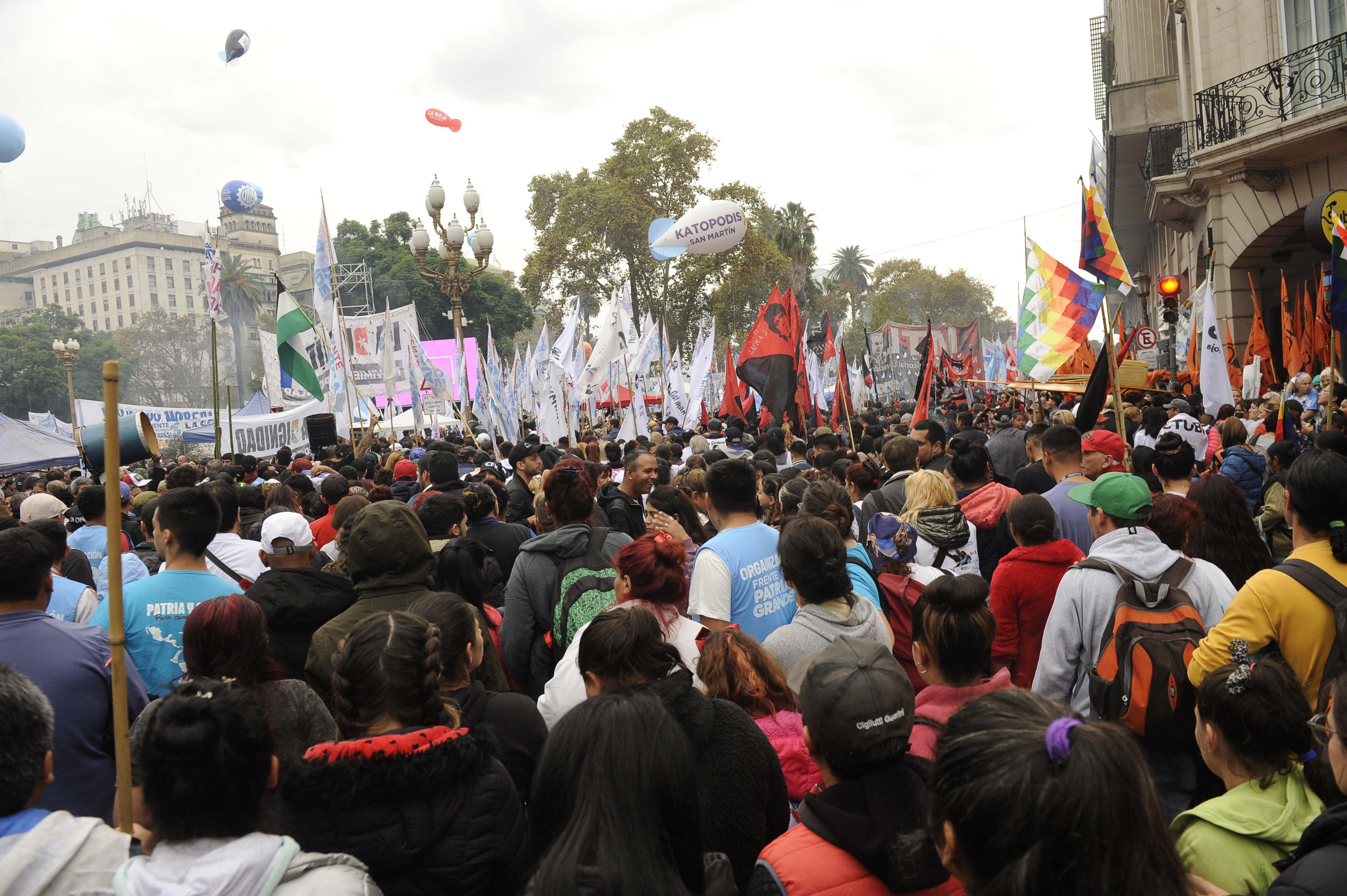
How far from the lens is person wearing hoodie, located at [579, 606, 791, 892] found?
261 centimetres

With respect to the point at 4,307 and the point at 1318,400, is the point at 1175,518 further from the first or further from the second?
the point at 4,307

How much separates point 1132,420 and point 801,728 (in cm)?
967

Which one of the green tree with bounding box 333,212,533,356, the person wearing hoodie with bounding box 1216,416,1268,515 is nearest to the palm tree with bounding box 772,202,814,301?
the green tree with bounding box 333,212,533,356

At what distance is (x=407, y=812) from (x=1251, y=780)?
2060mm

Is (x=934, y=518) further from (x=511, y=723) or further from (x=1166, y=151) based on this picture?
(x=1166, y=151)

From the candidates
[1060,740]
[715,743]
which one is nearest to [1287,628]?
[715,743]

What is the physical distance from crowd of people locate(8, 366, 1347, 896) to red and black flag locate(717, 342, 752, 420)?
961cm

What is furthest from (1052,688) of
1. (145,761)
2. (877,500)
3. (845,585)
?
(145,761)

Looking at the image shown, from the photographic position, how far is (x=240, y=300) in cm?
8056

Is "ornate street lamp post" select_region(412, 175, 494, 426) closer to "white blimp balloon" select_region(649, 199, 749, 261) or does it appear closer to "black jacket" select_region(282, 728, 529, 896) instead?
"white blimp balloon" select_region(649, 199, 749, 261)

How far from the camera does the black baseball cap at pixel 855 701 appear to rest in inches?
86.6

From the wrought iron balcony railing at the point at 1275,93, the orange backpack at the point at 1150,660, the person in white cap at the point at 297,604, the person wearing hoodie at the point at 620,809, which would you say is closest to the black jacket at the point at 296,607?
the person in white cap at the point at 297,604

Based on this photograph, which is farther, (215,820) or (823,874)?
(823,874)

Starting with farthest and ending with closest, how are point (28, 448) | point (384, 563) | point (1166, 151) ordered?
1. point (1166, 151)
2. point (28, 448)
3. point (384, 563)
